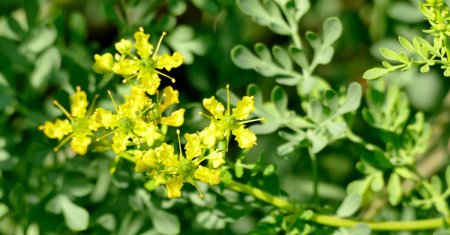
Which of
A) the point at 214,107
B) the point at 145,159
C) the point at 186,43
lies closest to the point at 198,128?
the point at 186,43

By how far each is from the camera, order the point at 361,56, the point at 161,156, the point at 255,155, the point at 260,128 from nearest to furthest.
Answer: the point at 161,156
the point at 260,128
the point at 255,155
the point at 361,56

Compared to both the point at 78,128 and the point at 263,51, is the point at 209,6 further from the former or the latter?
the point at 78,128

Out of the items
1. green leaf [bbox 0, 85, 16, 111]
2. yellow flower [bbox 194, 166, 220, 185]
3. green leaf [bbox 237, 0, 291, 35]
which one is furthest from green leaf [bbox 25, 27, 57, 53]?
yellow flower [bbox 194, 166, 220, 185]

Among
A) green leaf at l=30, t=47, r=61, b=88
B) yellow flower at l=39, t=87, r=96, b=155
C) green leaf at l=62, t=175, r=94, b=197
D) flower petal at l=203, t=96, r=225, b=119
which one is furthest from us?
green leaf at l=30, t=47, r=61, b=88

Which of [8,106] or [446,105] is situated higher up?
[8,106]

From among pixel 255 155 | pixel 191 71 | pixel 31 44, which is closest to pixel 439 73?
pixel 255 155

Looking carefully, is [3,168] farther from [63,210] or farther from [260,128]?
[260,128]

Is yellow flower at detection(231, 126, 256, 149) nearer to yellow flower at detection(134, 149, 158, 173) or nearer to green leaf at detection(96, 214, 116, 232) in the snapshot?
yellow flower at detection(134, 149, 158, 173)
